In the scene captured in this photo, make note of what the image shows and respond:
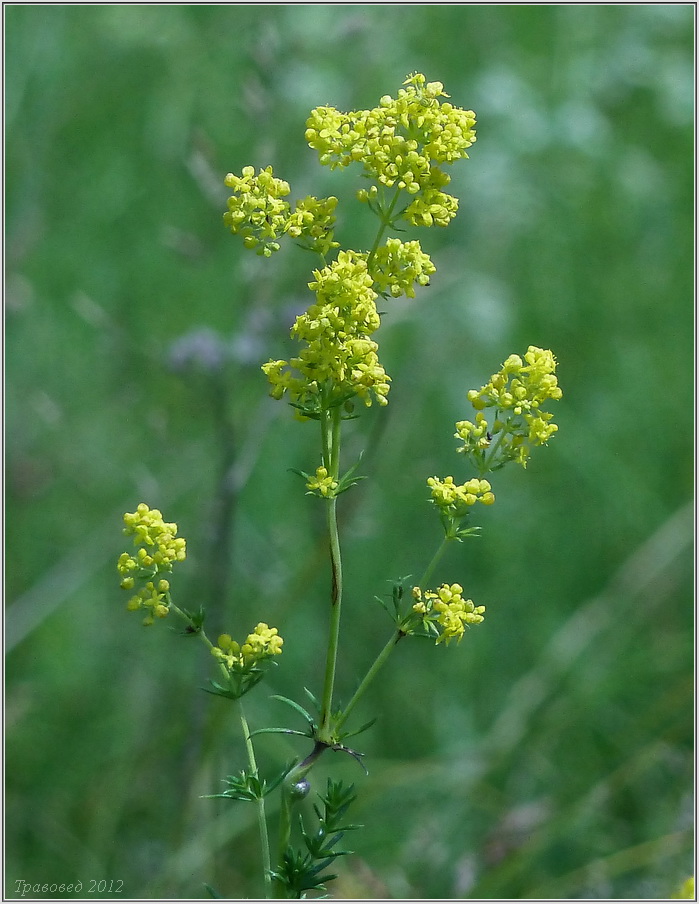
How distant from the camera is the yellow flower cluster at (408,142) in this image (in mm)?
1529

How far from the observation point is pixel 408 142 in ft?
5.02

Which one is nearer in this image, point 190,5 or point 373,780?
point 373,780

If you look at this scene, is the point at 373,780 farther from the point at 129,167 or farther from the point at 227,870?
the point at 129,167

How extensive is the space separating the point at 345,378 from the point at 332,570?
31cm

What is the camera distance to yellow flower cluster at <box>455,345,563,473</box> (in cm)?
159

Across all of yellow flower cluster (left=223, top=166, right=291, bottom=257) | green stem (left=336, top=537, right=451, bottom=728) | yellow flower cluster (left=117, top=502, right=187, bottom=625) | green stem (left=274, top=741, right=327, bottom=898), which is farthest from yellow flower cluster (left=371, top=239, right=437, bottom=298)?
green stem (left=274, top=741, right=327, bottom=898)

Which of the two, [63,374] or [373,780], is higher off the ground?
[63,374]

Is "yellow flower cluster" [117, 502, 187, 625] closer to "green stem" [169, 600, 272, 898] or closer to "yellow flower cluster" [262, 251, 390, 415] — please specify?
"green stem" [169, 600, 272, 898]

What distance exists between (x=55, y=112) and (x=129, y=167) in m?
0.47

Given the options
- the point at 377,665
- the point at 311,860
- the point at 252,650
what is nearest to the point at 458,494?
the point at 377,665

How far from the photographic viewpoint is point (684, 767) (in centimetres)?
363

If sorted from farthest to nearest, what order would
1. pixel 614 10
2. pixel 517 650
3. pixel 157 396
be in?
pixel 614 10
pixel 157 396
pixel 517 650

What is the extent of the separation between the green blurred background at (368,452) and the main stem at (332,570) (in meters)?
1.31

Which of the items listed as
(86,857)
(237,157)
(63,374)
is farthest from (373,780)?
(237,157)
